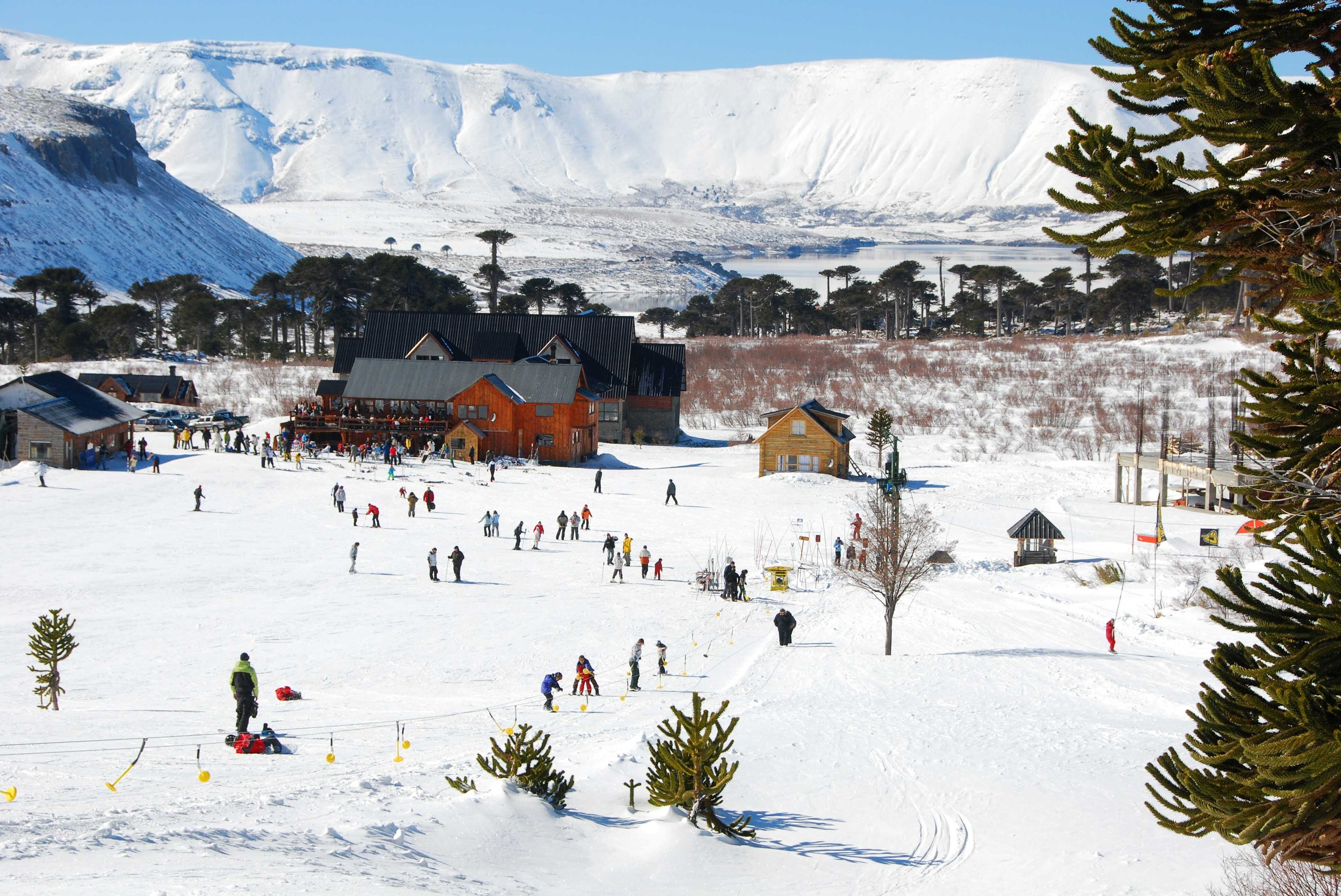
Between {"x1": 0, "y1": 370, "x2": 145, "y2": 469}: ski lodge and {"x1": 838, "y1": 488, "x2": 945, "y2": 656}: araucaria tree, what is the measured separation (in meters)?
31.0

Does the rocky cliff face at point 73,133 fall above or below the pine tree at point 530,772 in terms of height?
above

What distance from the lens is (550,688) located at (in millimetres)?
18422

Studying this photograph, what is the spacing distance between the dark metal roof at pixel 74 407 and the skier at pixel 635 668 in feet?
103

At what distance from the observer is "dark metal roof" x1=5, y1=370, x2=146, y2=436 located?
137 feet

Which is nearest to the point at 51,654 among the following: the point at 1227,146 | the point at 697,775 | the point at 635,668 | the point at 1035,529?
the point at 635,668

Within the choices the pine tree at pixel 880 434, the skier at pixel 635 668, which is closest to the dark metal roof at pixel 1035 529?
the pine tree at pixel 880 434

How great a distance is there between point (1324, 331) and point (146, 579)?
2740cm

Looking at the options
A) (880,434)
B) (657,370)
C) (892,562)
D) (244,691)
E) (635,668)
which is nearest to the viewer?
(244,691)

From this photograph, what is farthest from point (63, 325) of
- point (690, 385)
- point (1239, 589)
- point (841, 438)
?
point (1239, 589)

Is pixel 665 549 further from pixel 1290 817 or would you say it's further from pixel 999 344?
pixel 999 344

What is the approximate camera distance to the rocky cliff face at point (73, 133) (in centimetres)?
14562

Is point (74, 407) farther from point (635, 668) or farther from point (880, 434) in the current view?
point (880, 434)

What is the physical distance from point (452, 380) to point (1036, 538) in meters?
30.8

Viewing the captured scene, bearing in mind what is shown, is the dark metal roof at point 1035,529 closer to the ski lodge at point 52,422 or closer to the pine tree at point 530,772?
the pine tree at point 530,772
